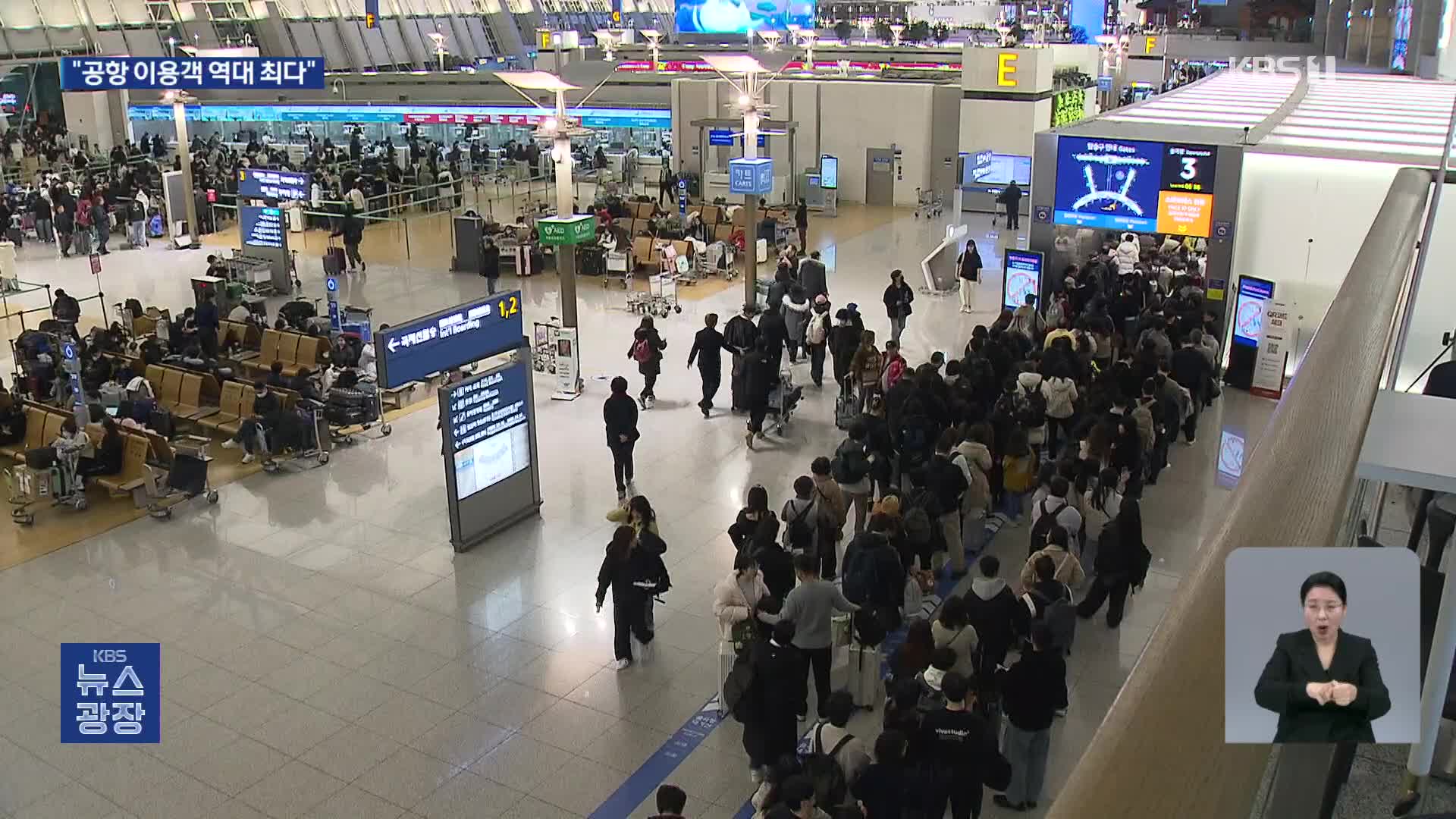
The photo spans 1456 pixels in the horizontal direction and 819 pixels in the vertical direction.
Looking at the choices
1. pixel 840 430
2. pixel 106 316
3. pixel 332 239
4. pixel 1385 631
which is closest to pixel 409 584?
pixel 840 430

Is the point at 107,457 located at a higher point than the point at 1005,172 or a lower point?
lower

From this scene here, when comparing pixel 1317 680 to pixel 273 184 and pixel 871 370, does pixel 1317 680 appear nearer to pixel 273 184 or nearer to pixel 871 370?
pixel 871 370

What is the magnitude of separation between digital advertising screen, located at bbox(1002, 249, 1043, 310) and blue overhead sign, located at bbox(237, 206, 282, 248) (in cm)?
1223

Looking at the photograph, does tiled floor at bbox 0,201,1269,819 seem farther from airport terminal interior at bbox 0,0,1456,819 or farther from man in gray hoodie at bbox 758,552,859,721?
man in gray hoodie at bbox 758,552,859,721

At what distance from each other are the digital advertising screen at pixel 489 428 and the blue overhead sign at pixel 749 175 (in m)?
7.29

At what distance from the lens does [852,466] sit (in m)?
9.83

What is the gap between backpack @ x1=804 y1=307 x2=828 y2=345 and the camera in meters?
14.7

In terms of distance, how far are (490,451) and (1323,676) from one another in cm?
1001

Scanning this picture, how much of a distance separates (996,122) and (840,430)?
17.6 meters

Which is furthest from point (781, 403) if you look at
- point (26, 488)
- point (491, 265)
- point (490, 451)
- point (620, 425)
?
point (491, 265)

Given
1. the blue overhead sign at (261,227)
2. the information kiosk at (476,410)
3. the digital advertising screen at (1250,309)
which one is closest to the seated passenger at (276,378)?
the information kiosk at (476,410)

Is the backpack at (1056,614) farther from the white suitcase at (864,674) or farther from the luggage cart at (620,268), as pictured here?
the luggage cart at (620,268)

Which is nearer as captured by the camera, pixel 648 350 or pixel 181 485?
pixel 181 485

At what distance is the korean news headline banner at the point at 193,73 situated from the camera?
2244 cm
